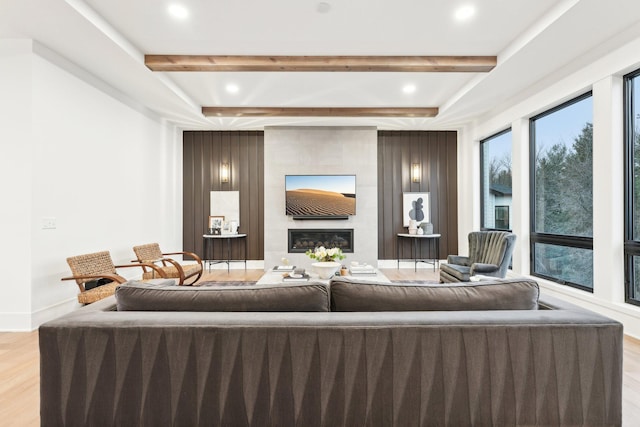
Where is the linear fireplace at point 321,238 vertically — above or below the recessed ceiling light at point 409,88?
below

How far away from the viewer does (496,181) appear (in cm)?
585

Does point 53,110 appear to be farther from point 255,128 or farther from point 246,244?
point 246,244

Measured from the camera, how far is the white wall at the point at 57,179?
129 inches

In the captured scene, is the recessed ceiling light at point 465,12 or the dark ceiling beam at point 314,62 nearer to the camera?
the recessed ceiling light at point 465,12

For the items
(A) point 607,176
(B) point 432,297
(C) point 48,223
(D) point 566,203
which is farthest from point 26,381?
(D) point 566,203

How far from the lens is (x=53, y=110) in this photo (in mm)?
3547

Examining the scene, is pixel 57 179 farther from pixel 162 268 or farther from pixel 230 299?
pixel 230 299

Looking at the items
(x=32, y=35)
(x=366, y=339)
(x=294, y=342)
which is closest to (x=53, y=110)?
(x=32, y=35)

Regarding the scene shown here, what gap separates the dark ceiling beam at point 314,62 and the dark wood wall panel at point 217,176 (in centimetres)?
288

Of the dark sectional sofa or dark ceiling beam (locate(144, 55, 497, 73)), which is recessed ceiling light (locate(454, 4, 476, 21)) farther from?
the dark sectional sofa

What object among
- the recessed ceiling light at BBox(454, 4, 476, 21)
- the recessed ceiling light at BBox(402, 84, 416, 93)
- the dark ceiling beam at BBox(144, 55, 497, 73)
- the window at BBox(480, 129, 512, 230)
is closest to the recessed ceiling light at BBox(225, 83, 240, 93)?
the dark ceiling beam at BBox(144, 55, 497, 73)

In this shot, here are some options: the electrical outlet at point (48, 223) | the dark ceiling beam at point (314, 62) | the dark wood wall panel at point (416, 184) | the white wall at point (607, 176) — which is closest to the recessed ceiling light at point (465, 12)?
the dark ceiling beam at point (314, 62)

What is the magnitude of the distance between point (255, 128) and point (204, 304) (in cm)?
546

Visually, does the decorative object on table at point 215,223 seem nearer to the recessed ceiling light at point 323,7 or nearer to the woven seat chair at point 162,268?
the woven seat chair at point 162,268
